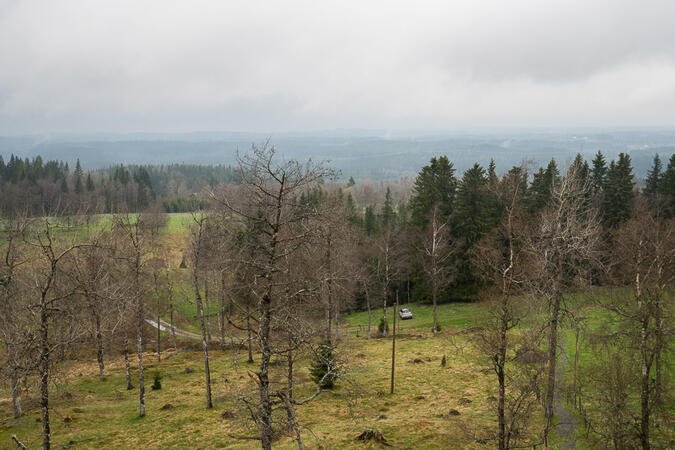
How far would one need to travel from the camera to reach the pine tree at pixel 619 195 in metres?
51.8

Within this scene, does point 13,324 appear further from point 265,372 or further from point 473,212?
point 473,212

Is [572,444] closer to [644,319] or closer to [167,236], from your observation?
[644,319]

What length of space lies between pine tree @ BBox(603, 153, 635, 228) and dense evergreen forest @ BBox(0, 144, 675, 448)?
224mm

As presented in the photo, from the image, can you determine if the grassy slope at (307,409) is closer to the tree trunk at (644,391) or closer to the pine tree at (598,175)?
the tree trunk at (644,391)

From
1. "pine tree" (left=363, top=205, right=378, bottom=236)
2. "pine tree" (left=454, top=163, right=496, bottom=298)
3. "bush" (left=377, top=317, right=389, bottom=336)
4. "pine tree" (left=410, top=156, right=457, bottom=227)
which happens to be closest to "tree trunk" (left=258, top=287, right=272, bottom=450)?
"bush" (left=377, top=317, right=389, bottom=336)

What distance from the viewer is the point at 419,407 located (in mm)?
25203

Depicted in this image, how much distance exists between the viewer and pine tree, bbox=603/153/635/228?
170ft

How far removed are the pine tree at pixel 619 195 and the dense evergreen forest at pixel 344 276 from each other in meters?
0.22

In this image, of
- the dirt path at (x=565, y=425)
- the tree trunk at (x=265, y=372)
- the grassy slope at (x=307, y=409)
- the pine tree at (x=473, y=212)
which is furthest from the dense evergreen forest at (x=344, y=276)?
the grassy slope at (x=307, y=409)

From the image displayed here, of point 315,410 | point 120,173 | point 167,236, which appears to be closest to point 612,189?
point 315,410

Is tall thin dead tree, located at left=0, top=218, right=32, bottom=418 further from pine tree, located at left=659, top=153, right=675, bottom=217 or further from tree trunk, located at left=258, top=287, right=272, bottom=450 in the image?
pine tree, located at left=659, top=153, right=675, bottom=217

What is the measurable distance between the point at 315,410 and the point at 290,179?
19.7 m

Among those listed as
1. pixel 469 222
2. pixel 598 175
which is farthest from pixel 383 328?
pixel 598 175

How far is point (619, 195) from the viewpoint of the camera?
52.2 metres
